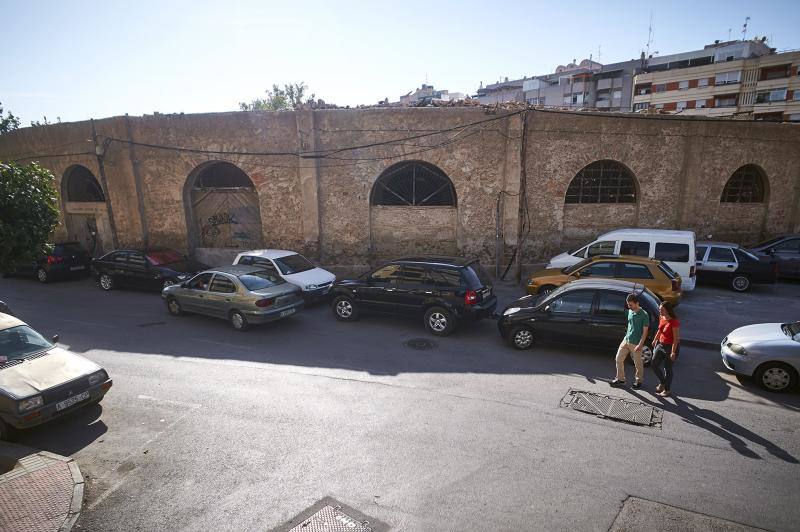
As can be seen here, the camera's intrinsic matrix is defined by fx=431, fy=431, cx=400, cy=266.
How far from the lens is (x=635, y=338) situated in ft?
23.8

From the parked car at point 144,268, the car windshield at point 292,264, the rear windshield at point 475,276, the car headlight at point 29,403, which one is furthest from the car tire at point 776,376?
the parked car at point 144,268

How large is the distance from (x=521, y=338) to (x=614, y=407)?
8.74ft

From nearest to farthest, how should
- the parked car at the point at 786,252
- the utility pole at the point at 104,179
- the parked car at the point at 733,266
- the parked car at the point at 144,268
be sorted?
1. the parked car at the point at 733,266
2. the parked car at the point at 786,252
3. the parked car at the point at 144,268
4. the utility pole at the point at 104,179

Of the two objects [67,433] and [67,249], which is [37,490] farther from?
[67,249]

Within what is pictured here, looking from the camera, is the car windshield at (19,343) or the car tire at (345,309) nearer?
the car windshield at (19,343)

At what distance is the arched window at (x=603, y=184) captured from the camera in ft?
51.6

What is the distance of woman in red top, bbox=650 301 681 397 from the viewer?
6.89 m

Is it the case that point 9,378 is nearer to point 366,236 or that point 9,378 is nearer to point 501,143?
point 366,236

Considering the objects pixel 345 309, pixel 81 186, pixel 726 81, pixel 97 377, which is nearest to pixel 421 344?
pixel 345 309

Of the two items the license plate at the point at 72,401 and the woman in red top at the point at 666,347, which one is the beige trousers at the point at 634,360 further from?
the license plate at the point at 72,401

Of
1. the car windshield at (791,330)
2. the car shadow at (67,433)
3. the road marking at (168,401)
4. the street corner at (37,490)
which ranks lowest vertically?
the car shadow at (67,433)

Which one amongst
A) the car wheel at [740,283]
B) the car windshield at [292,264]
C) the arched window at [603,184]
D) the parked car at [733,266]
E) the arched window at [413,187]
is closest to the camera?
the car windshield at [292,264]

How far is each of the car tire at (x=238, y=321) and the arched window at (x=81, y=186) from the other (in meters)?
13.6

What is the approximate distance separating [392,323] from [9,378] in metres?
7.44
